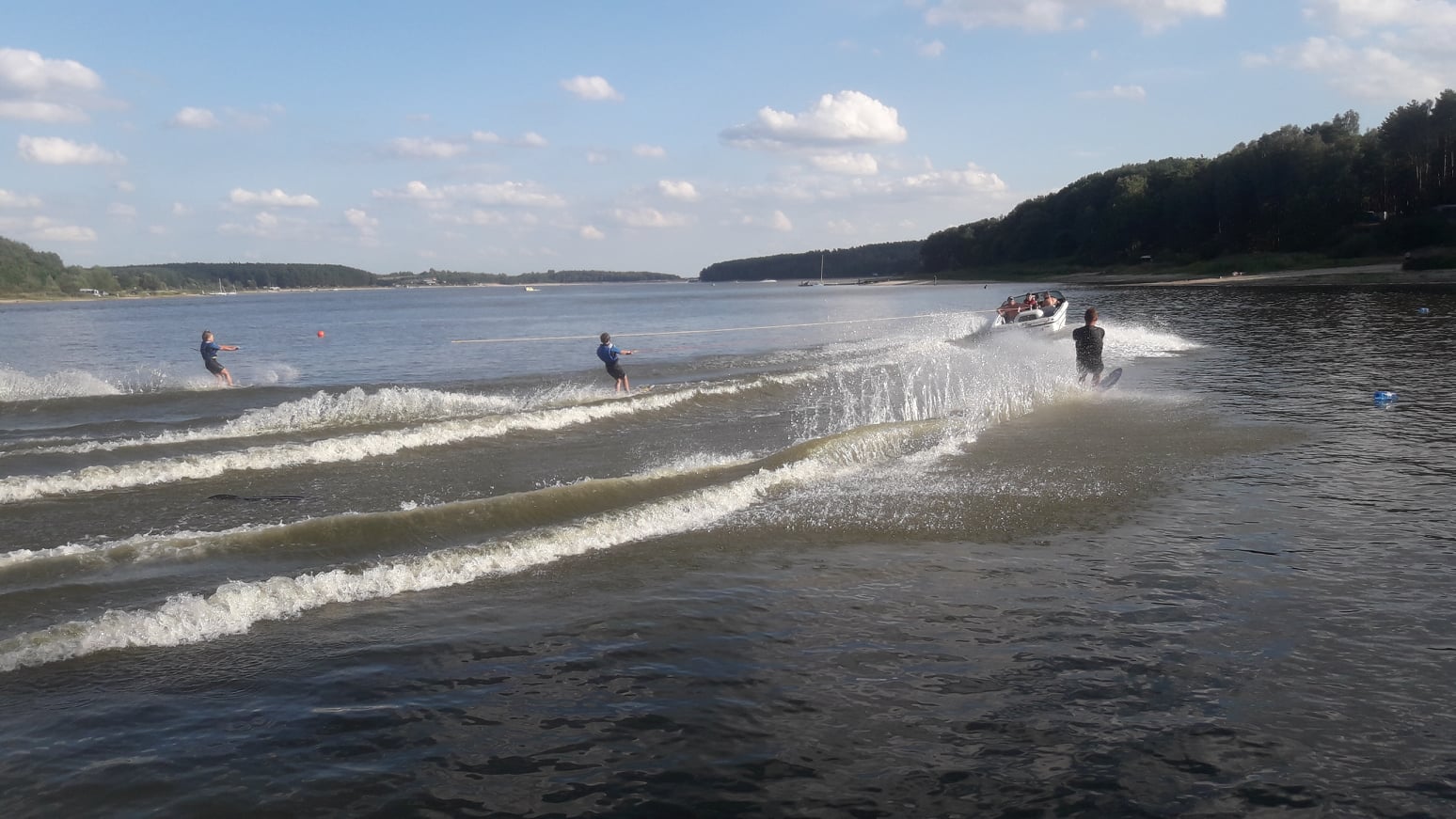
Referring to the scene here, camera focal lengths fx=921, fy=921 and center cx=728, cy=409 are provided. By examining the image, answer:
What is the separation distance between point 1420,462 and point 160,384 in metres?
31.3

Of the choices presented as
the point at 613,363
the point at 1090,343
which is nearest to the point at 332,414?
the point at 613,363

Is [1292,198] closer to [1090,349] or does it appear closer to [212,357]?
[1090,349]

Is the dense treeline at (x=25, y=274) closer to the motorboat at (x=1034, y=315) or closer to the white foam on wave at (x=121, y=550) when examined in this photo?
the motorboat at (x=1034, y=315)

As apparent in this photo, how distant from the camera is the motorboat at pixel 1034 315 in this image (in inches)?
1389

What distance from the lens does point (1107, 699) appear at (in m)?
5.73

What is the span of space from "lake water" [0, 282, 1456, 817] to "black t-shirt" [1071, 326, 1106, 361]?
2.24 meters

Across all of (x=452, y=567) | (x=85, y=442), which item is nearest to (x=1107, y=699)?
(x=452, y=567)

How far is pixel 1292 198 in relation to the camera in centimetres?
9175

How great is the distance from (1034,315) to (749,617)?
31067 millimetres

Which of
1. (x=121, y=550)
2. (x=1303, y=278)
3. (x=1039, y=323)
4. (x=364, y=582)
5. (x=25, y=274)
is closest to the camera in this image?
(x=364, y=582)

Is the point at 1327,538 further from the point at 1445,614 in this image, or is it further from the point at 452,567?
the point at 452,567

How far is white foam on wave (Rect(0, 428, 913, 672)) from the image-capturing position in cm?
711

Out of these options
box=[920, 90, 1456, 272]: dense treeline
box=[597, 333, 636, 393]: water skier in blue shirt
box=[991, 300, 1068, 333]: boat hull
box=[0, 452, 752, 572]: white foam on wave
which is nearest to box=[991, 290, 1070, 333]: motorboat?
box=[991, 300, 1068, 333]: boat hull

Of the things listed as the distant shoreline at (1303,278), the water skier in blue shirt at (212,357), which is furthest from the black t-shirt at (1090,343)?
the distant shoreline at (1303,278)
